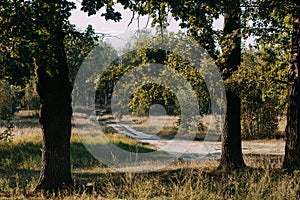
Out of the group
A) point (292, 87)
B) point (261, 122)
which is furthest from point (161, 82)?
point (261, 122)

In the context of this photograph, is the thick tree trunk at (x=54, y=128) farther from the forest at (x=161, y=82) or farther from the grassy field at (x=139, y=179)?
the grassy field at (x=139, y=179)

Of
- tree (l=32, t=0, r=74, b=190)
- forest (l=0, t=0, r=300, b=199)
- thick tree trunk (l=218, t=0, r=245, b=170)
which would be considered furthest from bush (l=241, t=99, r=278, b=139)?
tree (l=32, t=0, r=74, b=190)

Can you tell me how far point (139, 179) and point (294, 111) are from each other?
4.09 metres

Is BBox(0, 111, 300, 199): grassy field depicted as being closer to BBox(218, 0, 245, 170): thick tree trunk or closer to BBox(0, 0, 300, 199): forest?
→ BBox(0, 0, 300, 199): forest

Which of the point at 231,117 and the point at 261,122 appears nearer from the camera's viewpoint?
the point at 231,117

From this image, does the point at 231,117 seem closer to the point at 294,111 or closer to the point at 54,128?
the point at 294,111

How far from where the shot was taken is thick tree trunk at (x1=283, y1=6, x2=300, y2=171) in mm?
9133

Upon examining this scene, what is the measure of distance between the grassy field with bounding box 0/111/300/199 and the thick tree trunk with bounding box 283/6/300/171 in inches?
18.8

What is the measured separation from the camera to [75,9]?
7.48m

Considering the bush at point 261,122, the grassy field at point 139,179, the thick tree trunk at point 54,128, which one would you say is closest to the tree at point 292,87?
the grassy field at point 139,179

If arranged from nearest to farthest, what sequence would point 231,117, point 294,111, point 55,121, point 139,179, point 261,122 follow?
point 139,179 → point 55,121 → point 294,111 → point 231,117 → point 261,122

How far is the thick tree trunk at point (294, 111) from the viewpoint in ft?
30.0

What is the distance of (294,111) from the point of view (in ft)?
30.1

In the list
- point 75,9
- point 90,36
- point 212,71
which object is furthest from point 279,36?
point 75,9
